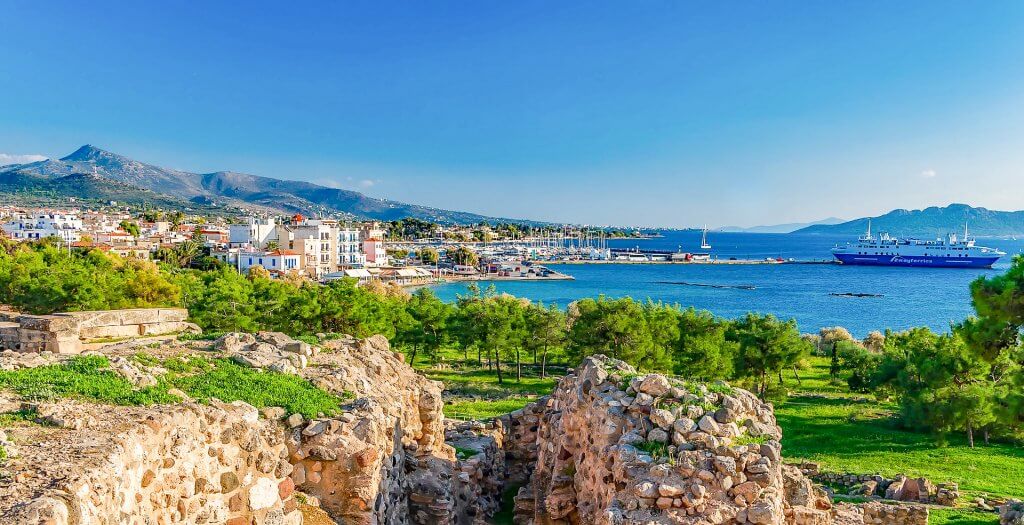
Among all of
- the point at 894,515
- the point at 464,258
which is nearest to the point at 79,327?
the point at 894,515

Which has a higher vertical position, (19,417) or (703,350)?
(19,417)

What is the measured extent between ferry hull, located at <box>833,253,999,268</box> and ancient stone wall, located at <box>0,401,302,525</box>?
166m

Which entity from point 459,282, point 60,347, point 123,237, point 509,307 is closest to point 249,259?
point 123,237

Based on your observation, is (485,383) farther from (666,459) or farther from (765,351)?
(666,459)

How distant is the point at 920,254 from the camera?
143500 millimetres

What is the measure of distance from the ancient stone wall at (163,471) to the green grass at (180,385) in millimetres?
444

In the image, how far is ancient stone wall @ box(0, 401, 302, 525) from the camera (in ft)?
17.3

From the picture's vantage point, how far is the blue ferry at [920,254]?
138 m

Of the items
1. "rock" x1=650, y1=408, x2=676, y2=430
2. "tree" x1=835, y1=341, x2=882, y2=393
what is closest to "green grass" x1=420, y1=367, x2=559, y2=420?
"rock" x1=650, y1=408, x2=676, y2=430

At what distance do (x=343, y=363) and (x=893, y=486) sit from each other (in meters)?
14.3

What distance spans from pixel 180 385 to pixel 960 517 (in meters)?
16.1

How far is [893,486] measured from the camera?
1582 centimetres

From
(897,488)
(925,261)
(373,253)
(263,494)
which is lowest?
(897,488)

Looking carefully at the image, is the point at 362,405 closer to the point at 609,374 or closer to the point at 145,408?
the point at 145,408
